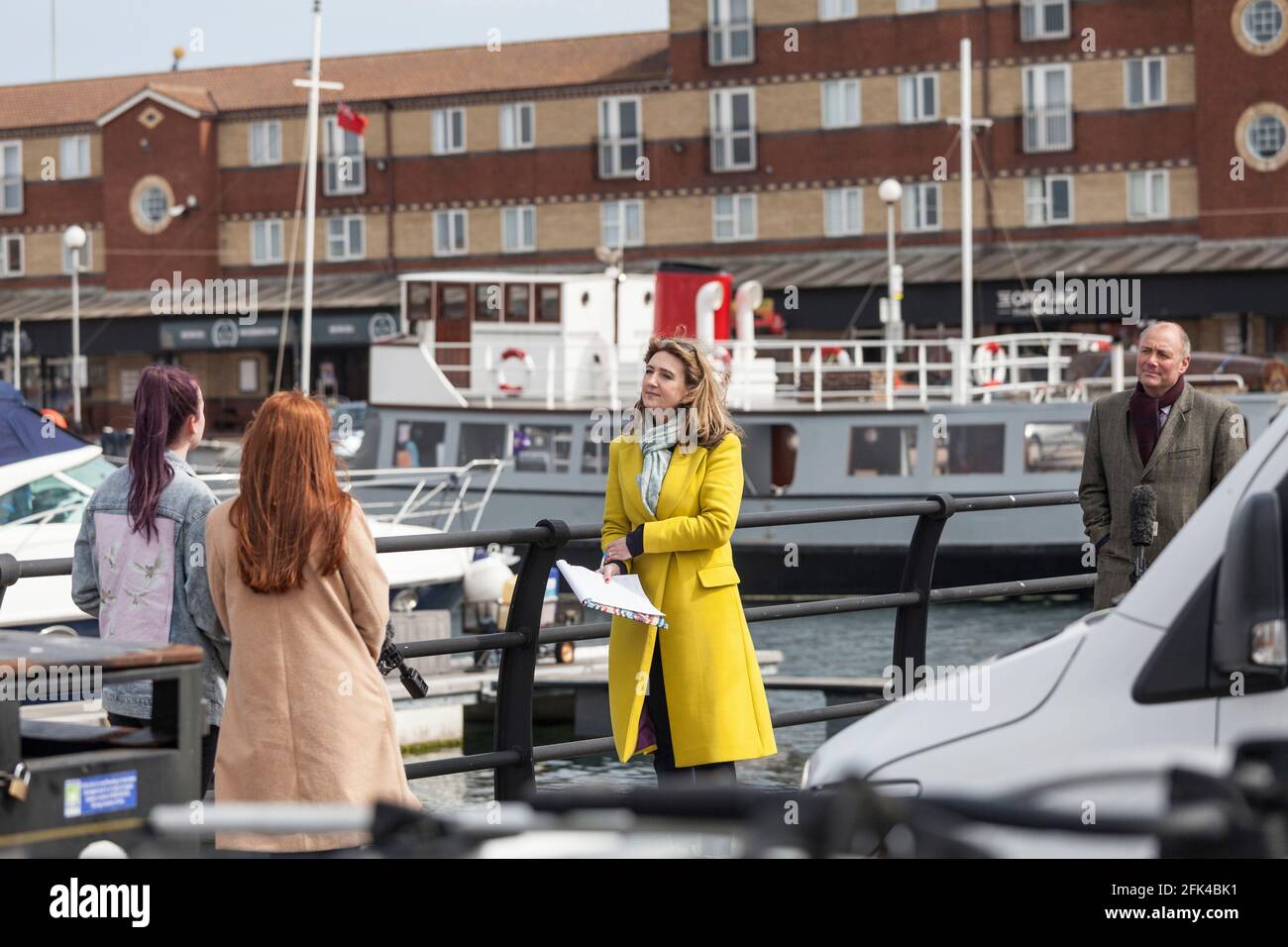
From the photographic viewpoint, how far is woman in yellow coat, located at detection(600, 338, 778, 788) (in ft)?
18.9

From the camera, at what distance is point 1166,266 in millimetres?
43969

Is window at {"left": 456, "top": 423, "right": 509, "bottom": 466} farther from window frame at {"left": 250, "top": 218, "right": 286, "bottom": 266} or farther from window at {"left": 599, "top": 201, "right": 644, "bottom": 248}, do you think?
window frame at {"left": 250, "top": 218, "right": 286, "bottom": 266}

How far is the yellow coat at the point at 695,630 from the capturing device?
5.76 m

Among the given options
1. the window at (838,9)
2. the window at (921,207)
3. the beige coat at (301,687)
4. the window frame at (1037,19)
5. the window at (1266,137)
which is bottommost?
the beige coat at (301,687)

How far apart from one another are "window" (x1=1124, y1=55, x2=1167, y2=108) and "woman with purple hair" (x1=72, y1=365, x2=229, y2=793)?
1742 inches

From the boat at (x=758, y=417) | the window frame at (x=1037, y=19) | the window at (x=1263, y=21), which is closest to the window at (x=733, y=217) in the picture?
the window frame at (x=1037, y=19)

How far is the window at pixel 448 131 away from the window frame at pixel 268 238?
5.77m

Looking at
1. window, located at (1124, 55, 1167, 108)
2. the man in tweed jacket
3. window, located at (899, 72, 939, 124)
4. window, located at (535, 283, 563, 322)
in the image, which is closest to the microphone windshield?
the man in tweed jacket

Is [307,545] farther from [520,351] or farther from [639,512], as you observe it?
[520,351]

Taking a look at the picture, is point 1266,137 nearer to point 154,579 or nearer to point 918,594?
point 918,594

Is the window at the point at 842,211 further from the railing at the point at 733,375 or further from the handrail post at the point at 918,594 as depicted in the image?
the handrail post at the point at 918,594

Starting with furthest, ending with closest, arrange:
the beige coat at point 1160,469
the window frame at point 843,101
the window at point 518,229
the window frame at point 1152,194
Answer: the window at point 518,229 < the window frame at point 843,101 < the window frame at point 1152,194 < the beige coat at point 1160,469

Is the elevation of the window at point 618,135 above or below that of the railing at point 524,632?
above
